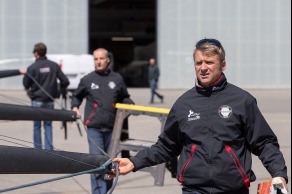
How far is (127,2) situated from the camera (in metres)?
37.4

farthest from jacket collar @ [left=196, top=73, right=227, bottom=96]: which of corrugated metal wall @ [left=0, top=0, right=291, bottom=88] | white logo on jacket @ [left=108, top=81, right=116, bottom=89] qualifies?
corrugated metal wall @ [left=0, top=0, right=291, bottom=88]

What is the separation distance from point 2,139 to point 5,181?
216mm

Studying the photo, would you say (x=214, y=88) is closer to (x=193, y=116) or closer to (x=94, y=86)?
(x=193, y=116)

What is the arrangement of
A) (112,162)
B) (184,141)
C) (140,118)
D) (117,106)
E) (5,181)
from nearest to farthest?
(5,181)
(112,162)
(184,141)
(117,106)
(140,118)

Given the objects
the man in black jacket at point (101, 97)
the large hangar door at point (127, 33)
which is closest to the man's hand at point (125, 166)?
the man in black jacket at point (101, 97)

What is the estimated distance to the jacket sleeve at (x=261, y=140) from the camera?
4.06 m

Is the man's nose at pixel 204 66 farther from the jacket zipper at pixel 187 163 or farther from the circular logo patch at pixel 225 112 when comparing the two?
the jacket zipper at pixel 187 163

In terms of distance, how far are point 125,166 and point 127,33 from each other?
34002mm

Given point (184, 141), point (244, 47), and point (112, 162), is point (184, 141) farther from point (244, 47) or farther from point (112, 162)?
point (244, 47)

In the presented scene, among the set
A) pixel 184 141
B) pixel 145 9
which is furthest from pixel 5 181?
pixel 145 9

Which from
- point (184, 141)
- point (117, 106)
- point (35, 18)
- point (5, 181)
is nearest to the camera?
point (5, 181)

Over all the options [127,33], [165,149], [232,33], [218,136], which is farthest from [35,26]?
[218,136]

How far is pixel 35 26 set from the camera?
3456 centimetres

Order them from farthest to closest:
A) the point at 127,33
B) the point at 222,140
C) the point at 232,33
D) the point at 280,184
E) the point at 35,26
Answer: the point at 127,33, the point at 232,33, the point at 35,26, the point at 222,140, the point at 280,184
